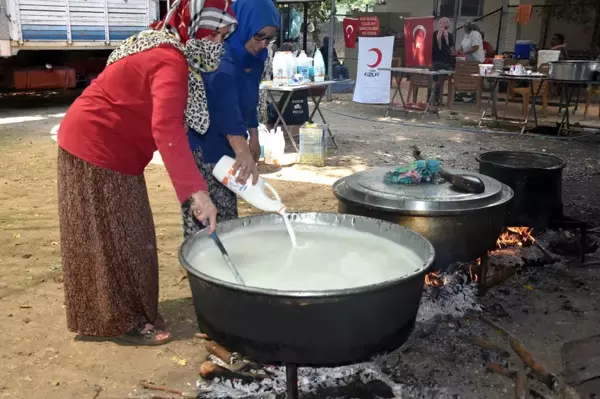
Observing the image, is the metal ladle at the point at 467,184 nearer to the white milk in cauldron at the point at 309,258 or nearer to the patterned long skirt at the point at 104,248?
the white milk in cauldron at the point at 309,258

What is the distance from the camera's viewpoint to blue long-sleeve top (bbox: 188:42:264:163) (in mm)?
2471

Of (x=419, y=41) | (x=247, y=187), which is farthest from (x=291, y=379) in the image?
(x=419, y=41)

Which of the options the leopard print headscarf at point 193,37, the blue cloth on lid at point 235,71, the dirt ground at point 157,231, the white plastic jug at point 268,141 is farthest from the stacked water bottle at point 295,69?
the leopard print headscarf at point 193,37

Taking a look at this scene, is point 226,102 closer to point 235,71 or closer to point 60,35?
point 235,71

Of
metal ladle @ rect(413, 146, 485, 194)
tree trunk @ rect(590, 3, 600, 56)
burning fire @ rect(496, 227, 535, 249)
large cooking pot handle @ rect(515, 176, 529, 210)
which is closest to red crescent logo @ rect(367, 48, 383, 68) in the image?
tree trunk @ rect(590, 3, 600, 56)

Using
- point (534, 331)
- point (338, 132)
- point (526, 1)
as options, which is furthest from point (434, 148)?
point (526, 1)

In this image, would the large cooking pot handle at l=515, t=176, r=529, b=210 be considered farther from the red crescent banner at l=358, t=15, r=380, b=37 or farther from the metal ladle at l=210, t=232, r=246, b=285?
the red crescent banner at l=358, t=15, r=380, b=37

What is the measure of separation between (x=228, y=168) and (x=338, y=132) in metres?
6.65

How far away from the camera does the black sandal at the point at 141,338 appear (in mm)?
2779

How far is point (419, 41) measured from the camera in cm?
1059

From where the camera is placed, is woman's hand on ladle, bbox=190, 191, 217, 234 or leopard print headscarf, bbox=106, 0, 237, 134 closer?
woman's hand on ladle, bbox=190, 191, 217, 234

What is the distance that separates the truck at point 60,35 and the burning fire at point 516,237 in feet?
29.0

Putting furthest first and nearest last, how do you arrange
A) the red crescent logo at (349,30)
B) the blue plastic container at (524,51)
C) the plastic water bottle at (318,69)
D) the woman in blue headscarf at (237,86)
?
1. the blue plastic container at (524,51)
2. the red crescent logo at (349,30)
3. the plastic water bottle at (318,69)
4. the woman in blue headscarf at (237,86)

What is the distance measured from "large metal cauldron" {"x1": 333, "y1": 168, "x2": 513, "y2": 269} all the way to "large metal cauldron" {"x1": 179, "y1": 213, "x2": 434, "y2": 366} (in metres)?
0.87
